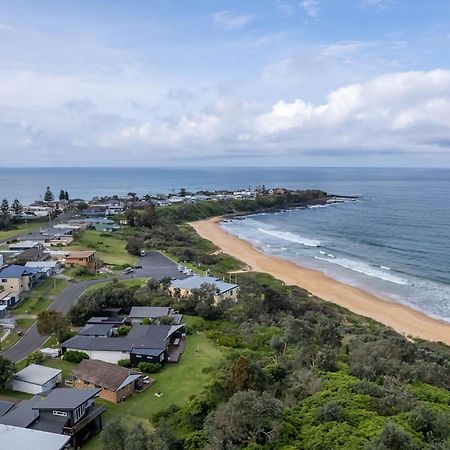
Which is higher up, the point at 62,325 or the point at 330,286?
the point at 62,325

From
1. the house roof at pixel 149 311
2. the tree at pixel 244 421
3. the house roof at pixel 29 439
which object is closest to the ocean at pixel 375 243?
the house roof at pixel 149 311

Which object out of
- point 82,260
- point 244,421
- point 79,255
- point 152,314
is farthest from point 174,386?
point 79,255

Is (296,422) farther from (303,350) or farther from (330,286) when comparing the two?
(330,286)

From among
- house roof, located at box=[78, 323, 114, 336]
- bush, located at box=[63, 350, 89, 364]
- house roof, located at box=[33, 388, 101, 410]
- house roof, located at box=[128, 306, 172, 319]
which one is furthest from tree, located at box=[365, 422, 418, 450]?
house roof, located at box=[128, 306, 172, 319]

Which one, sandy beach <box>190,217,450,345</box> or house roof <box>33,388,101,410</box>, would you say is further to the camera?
sandy beach <box>190,217,450,345</box>

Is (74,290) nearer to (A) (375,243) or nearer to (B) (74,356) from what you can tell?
(B) (74,356)

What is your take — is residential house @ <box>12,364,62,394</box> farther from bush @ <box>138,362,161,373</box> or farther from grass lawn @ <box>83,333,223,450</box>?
bush @ <box>138,362,161,373</box>

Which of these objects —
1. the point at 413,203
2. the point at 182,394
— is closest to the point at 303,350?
the point at 182,394
